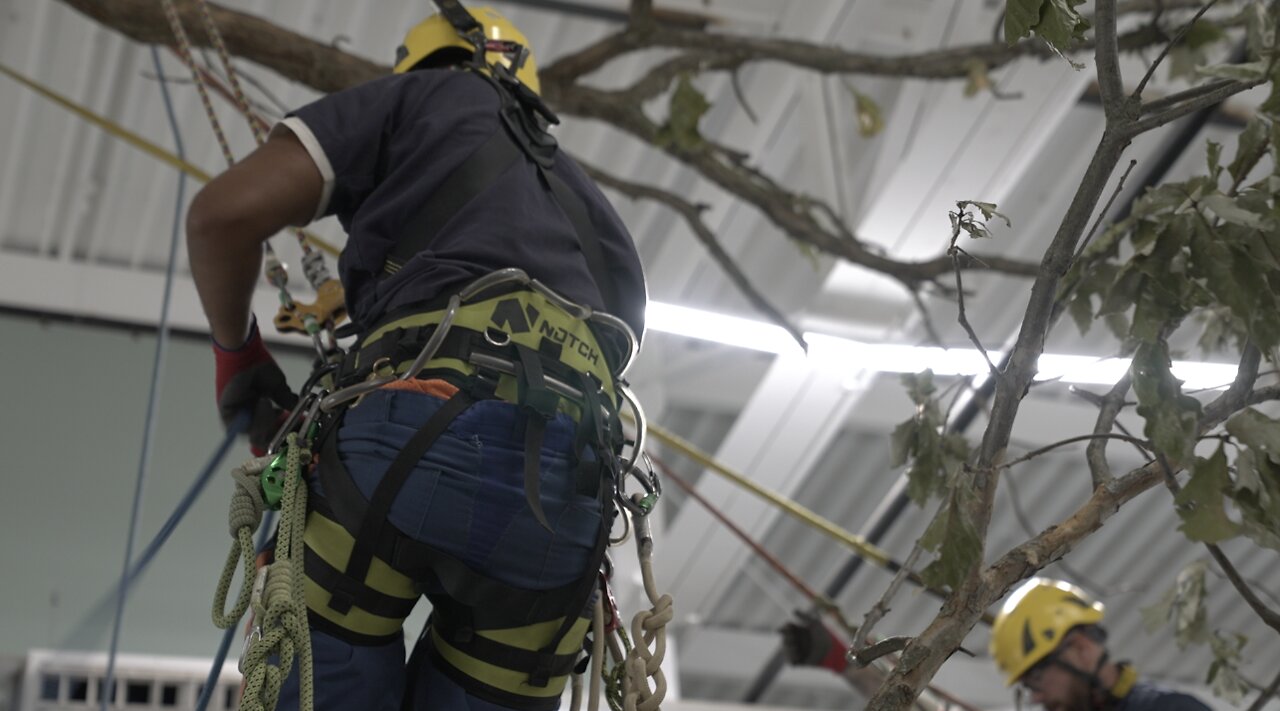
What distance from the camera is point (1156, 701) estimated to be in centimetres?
349

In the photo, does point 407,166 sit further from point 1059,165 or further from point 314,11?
point 1059,165

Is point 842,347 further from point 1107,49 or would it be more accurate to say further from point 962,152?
point 1107,49

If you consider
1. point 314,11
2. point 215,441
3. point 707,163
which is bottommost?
point 215,441

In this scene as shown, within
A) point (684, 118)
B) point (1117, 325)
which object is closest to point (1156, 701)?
point (1117, 325)

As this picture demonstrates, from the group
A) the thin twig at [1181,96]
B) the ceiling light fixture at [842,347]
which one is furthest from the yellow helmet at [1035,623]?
the thin twig at [1181,96]

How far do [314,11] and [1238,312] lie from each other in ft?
16.3

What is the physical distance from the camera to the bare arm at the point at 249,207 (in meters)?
1.93

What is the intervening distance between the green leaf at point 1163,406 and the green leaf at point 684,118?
212 centimetres

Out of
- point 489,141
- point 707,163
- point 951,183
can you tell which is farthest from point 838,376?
point 489,141

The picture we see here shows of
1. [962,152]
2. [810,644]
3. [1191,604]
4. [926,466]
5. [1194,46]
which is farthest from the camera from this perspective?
[962,152]

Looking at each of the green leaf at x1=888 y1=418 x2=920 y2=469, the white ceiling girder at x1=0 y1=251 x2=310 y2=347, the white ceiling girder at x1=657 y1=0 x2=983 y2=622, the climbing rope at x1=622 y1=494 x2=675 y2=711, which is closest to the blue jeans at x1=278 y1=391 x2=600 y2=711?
the climbing rope at x1=622 y1=494 x2=675 y2=711

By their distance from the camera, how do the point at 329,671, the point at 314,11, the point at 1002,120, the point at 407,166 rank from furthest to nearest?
the point at 314,11 < the point at 1002,120 < the point at 407,166 < the point at 329,671

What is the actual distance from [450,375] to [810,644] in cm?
308

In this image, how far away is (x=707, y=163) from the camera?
12.6ft
